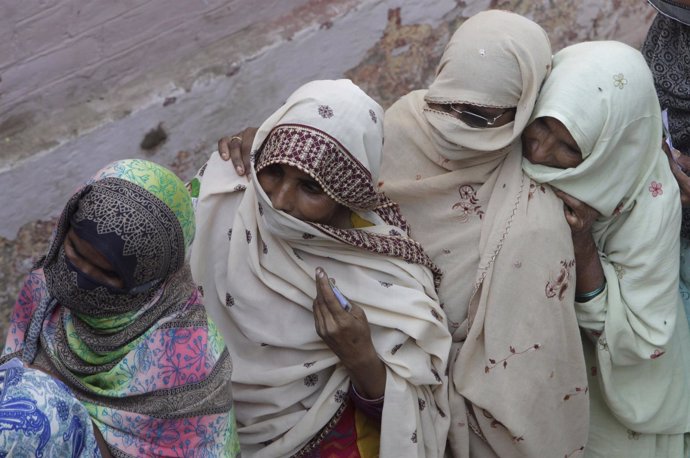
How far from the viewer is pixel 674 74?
12.0ft

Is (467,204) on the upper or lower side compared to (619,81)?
lower

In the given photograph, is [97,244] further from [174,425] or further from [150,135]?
[150,135]

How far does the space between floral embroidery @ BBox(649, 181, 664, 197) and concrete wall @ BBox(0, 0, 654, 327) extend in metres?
1.69

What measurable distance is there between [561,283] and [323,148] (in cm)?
91

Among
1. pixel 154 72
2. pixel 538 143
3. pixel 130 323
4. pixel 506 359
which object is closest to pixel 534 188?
pixel 538 143

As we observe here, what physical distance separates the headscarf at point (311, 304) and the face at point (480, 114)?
0.31 m

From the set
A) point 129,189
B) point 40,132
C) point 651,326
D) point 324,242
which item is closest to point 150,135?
point 40,132

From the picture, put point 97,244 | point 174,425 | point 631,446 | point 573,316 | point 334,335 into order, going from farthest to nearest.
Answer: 1. point 631,446
2. point 573,316
3. point 334,335
4. point 174,425
5. point 97,244

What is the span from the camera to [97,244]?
90.7 inches

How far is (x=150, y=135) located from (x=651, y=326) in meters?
2.03

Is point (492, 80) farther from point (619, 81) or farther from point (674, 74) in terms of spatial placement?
point (674, 74)

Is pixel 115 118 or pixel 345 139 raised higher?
pixel 345 139

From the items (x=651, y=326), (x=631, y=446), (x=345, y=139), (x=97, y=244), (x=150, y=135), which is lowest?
(x=631, y=446)

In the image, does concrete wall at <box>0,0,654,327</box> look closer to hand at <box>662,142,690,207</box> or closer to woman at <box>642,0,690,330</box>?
woman at <box>642,0,690,330</box>
